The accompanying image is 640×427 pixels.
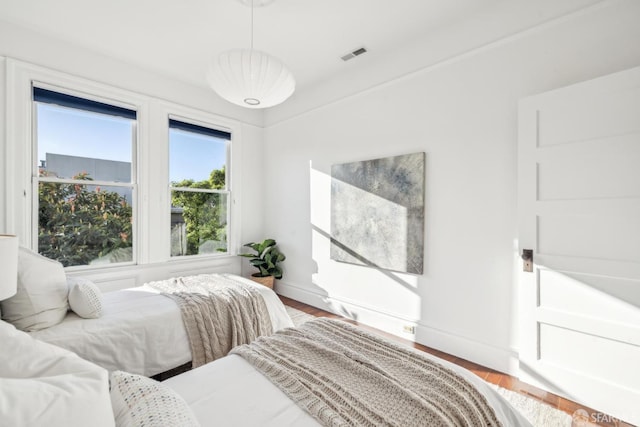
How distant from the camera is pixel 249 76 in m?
1.90

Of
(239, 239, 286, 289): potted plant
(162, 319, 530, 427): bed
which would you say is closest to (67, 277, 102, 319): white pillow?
(162, 319, 530, 427): bed

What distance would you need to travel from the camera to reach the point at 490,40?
233 centimetres

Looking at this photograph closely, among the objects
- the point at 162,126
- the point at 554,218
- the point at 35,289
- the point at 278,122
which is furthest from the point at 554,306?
the point at 162,126

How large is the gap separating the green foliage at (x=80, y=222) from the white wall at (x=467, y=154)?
2.48 m

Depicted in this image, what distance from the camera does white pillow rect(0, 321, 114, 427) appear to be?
614mm

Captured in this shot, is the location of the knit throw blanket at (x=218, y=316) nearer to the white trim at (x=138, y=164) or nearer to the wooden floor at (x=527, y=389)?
the white trim at (x=138, y=164)

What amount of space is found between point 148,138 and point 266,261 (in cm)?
208

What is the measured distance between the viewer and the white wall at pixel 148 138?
2621mm

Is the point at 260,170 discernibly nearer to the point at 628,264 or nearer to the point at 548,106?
the point at 548,106

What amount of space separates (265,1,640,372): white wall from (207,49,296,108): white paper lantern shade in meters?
Answer: 1.33

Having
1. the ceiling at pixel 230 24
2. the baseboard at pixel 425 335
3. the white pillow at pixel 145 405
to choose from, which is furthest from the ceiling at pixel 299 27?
the white pillow at pixel 145 405

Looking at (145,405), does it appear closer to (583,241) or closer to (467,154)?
(583,241)

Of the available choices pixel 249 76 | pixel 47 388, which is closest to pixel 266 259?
pixel 249 76

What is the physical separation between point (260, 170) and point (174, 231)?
1.51m
